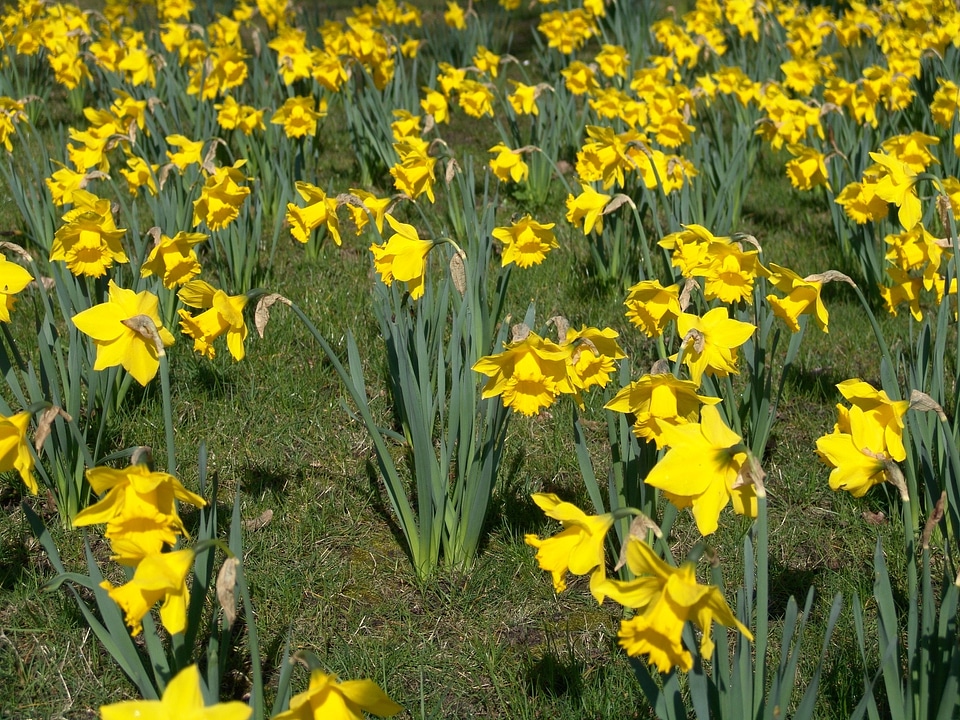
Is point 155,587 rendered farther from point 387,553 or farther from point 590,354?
point 387,553

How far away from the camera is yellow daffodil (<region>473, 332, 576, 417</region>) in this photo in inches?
70.2

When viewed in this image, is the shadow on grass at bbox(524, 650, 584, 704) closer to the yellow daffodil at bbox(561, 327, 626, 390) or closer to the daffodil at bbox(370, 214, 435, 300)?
the yellow daffodil at bbox(561, 327, 626, 390)

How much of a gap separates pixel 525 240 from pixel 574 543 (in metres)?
1.43

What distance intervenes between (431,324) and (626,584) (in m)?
1.44

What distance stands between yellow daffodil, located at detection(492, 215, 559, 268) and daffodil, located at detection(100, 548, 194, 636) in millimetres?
1550

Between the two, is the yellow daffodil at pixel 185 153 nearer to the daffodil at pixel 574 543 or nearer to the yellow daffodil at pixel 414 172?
the yellow daffodil at pixel 414 172

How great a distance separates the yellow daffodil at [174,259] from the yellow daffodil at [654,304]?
3.35 ft

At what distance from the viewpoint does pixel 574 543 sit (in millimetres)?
1485

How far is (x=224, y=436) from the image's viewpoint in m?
2.76

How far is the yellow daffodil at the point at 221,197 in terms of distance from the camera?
290 centimetres

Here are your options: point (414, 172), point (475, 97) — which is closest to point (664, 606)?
point (414, 172)

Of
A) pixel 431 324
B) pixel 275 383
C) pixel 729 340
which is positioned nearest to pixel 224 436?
pixel 275 383

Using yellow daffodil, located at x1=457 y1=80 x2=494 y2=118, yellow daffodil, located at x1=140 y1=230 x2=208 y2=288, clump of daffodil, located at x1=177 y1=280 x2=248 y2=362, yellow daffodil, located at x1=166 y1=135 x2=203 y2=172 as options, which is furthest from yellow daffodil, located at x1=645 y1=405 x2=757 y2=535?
yellow daffodil, located at x1=457 y1=80 x2=494 y2=118

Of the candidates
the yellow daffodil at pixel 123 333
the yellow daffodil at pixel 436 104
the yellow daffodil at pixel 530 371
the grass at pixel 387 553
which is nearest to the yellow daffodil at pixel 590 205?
the grass at pixel 387 553
